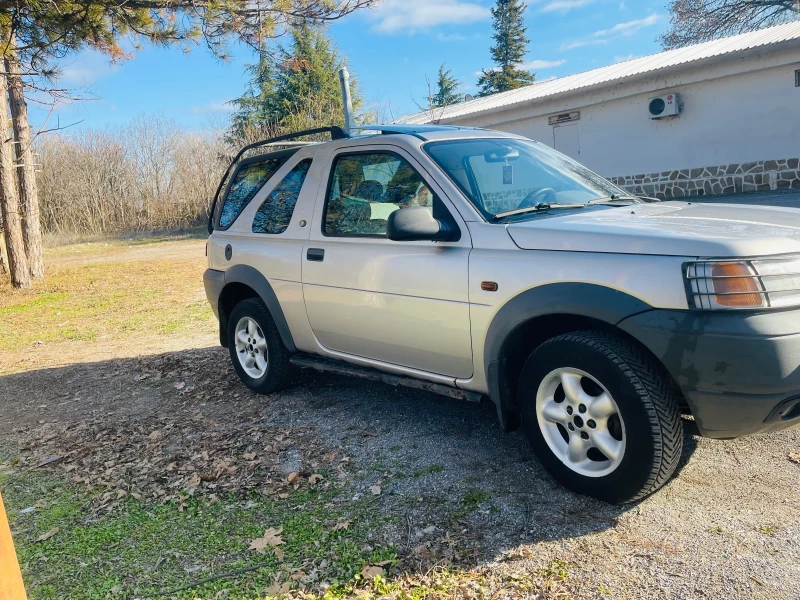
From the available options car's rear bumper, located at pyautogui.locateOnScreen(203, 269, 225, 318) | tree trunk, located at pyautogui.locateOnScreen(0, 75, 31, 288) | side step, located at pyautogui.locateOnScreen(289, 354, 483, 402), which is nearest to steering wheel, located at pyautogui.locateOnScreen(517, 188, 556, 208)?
side step, located at pyautogui.locateOnScreen(289, 354, 483, 402)

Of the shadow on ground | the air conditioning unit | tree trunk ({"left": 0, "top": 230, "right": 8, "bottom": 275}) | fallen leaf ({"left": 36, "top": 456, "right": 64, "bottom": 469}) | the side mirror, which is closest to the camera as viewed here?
the shadow on ground

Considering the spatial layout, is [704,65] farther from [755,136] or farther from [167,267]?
[167,267]

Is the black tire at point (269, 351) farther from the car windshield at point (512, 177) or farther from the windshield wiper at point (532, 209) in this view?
the windshield wiper at point (532, 209)

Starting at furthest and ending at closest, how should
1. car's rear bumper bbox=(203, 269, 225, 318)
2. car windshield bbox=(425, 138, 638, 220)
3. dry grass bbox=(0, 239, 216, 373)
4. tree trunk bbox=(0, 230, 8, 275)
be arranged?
tree trunk bbox=(0, 230, 8, 275) → dry grass bbox=(0, 239, 216, 373) → car's rear bumper bbox=(203, 269, 225, 318) → car windshield bbox=(425, 138, 638, 220)

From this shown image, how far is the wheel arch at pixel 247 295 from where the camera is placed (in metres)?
5.11

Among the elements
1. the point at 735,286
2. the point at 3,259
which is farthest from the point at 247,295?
the point at 3,259

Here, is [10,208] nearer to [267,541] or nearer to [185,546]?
[185,546]

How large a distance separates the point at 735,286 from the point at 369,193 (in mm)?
2460

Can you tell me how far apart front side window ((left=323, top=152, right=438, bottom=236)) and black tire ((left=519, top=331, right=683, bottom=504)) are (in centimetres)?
129

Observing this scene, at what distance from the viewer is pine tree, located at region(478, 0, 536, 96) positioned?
1834 inches

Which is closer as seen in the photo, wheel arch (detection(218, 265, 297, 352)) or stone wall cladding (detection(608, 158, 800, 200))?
wheel arch (detection(218, 265, 297, 352))

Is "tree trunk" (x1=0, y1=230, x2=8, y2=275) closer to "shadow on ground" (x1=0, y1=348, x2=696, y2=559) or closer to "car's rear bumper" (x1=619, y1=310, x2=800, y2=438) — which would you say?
"shadow on ground" (x1=0, y1=348, x2=696, y2=559)

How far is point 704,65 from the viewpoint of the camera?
1446 centimetres

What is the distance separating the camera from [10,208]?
13.2m
